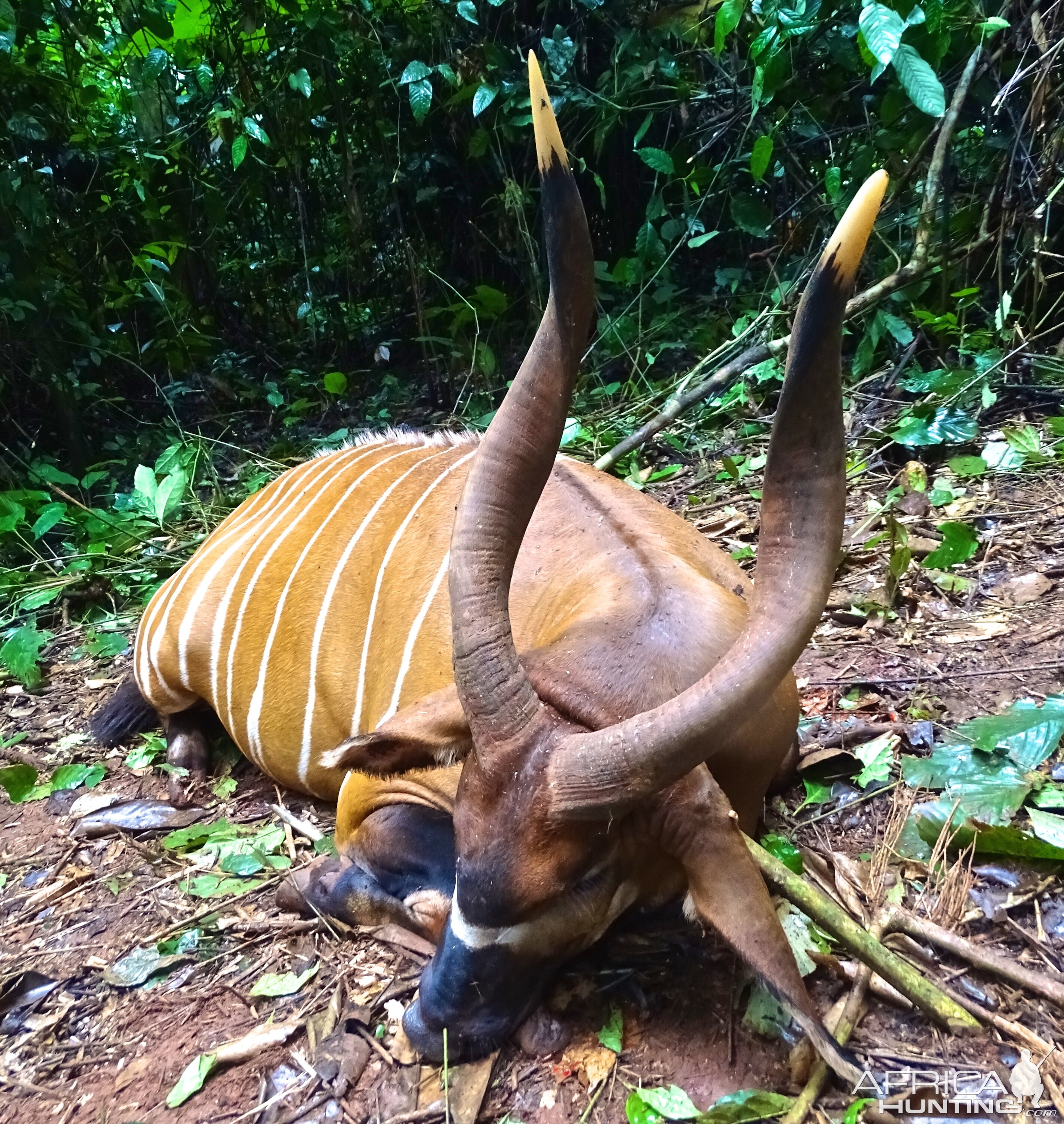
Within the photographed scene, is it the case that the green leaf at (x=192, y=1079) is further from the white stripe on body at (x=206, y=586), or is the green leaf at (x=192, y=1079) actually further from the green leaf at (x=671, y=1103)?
the white stripe on body at (x=206, y=586)

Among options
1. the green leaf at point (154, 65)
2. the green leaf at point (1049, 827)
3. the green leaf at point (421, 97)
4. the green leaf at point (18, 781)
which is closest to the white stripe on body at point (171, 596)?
the green leaf at point (18, 781)

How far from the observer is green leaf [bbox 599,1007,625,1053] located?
1664 millimetres

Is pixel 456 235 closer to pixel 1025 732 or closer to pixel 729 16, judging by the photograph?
pixel 729 16

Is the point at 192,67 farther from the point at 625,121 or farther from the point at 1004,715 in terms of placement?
the point at 1004,715

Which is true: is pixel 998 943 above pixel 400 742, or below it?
below

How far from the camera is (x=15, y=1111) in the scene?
71.7 inches

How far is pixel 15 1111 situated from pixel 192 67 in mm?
6595

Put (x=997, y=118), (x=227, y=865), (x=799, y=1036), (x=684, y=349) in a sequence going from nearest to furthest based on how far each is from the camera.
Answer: (x=799, y=1036), (x=227, y=865), (x=997, y=118), (x=684, y=349)

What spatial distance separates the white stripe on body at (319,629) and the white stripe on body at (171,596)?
2.22ft

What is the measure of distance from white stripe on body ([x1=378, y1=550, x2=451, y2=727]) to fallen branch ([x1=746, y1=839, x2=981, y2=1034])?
1.13m

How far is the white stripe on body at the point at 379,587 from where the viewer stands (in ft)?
8.81

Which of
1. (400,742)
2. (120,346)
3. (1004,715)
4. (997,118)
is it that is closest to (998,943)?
(1004,715)

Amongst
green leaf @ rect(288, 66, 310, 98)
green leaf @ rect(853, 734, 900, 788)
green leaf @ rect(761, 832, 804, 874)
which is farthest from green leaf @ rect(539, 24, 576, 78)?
green leaf @ rect(761, 832, 804, 874)

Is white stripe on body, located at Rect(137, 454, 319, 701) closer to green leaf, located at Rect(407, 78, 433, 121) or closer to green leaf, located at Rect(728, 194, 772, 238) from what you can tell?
green leaf, located at Rect(407, 78, 433, 121)
